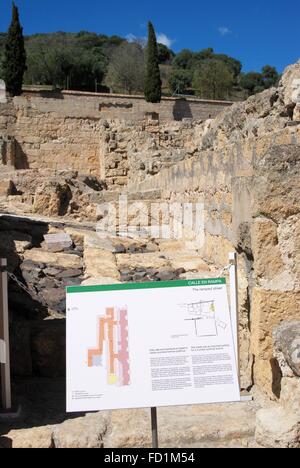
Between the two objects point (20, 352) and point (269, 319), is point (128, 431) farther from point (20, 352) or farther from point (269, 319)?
point (20, 352)

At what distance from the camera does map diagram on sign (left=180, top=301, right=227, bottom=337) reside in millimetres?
2270

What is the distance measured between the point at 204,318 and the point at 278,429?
615mm

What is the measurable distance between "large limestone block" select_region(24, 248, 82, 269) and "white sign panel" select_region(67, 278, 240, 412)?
3.11 m

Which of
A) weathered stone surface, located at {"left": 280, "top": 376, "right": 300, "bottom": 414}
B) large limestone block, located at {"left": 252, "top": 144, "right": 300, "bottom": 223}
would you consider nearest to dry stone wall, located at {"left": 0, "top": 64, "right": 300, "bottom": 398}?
large limestone block, located at {"left": 252, "top": 144, "right": 300, "bottom": 223}

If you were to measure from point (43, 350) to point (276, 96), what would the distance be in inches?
165

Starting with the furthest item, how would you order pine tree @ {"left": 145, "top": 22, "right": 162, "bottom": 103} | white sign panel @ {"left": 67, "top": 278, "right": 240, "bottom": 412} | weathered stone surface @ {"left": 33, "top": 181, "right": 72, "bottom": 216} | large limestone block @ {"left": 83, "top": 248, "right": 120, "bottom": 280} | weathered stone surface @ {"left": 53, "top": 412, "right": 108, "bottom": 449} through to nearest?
pine tree @ {"left": 145, "top": 22, "right": 162, "bottom": 103}
weathered stone surface @ {"left": 33, "top": 181, "right": 72, "bottom": 216}
large limestone block @ {"left": 83, "top": 248, "right": 120, "bottom": 280}
weathered stone surface @ {"left": 53, "top": 412, "right": 108, "bottom": 449}
white sign panel @ {"left": 67, "top": 278, "right": 240, "bottom": 412}

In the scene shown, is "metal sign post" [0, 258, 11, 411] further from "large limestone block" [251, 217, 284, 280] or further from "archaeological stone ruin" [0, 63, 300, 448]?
"large limestone block" [251, 217, 284, 280]

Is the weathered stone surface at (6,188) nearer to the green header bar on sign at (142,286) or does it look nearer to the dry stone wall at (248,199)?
the dry stone wall at (248,199)

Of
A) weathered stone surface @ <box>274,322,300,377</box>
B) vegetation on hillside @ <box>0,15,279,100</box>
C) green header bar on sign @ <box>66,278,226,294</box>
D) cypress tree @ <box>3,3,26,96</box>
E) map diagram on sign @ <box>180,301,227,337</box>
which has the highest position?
vegetation on hillside @ <box>0,15,279,100</box>

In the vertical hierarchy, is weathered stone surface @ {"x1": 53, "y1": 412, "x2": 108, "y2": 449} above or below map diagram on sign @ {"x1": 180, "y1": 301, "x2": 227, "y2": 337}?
below

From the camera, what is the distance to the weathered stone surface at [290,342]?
2271 millimetres

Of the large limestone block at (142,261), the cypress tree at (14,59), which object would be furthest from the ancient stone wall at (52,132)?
the large limestone block at (142,261)
